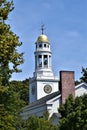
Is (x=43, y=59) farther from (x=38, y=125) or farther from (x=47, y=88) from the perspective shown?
(x=38, y=125)

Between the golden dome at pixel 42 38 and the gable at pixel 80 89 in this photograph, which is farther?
the golden dome at pixel 42 38

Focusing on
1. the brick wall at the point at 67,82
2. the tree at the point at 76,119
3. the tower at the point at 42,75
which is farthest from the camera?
the tower at the point at 42,75

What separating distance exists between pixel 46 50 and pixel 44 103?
2007cm

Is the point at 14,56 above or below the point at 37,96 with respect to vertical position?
below

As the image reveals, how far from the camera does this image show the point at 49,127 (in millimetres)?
50562

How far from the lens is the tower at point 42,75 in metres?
95.3

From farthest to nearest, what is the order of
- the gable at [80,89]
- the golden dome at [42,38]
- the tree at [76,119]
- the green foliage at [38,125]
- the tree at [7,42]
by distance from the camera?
the golden dome at [42,38]
the gable at [80,89]
the green foliage at [38,125]
the tree at [76,119]
the tree at [7,42]

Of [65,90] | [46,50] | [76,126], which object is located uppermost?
[46,50]

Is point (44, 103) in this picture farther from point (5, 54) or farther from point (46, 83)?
point (5, 54)

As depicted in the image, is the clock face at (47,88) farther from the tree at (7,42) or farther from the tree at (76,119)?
the tree at (7,42)

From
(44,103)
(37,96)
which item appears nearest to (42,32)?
(37,96)

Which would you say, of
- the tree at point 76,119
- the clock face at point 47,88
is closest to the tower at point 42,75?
the clock face at point 47,88

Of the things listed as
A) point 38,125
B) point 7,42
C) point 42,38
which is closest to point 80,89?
point 42,38

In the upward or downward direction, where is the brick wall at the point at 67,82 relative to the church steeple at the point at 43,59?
downward
